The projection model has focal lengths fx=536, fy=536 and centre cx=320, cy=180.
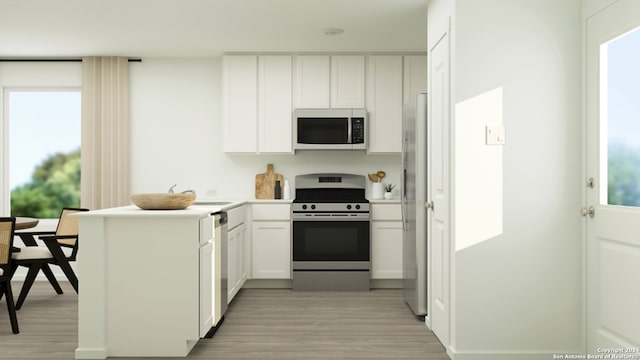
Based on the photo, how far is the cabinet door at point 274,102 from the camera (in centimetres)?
571

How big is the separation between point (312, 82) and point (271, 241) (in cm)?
174

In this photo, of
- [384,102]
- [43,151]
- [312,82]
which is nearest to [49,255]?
[43,151]

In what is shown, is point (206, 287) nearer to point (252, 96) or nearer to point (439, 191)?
point (439, 191)

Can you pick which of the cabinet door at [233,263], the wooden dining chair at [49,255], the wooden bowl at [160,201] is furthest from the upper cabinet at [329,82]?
the wooden dining chair at [49,255]

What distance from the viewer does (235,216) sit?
15.7 feet

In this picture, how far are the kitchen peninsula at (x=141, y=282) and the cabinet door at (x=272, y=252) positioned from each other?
7.27ft

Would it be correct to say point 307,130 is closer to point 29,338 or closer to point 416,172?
point 416,172

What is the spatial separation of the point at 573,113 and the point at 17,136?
5.83m

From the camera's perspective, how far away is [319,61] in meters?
5.71

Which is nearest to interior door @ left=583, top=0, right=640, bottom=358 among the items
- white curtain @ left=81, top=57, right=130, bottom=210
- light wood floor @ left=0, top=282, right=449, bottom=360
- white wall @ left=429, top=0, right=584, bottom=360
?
white wall @ left=429, top=0, right=584, bottom=360

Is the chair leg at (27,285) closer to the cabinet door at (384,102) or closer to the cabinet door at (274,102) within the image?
the cabinet door at (274,102)

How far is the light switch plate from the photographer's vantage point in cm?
322

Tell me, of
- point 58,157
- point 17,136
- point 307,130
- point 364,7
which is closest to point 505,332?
point 364,7

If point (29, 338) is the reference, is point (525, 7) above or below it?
above
